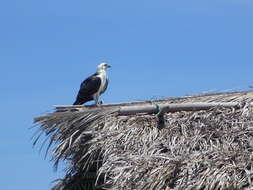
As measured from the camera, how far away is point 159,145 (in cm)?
687

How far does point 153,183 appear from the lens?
20.4 feet

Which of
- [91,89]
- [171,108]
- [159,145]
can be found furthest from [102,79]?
[159,145]

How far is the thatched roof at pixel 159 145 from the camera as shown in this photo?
6078 mm

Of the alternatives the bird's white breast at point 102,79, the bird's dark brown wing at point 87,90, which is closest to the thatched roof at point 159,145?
the bird's dark brown wing at point 87,90

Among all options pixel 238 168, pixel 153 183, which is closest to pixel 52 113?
pixel 153 183

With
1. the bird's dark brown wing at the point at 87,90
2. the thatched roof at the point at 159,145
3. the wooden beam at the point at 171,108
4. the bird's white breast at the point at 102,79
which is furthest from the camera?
the bird's white breast at the point at 102,79

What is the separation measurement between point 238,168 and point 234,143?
1.90 ft

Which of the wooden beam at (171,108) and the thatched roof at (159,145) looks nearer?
the thatched roof at (159,145)

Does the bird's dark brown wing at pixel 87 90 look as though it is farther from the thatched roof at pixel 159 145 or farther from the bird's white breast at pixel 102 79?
the thatched roof at pixel 159 145

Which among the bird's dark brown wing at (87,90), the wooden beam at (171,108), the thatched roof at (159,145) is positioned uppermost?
the bird's dark brown wing at (87,90)

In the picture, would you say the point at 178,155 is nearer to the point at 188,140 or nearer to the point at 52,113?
the point at 188,140

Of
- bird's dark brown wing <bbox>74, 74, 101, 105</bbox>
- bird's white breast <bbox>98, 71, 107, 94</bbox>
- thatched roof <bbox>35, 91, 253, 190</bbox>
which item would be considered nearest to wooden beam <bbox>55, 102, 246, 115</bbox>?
thatched roof <bbox>35, 91, 253, 190</bbox>

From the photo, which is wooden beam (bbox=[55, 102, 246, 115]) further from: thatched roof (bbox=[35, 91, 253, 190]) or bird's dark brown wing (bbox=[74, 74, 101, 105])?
bird's dark brown wing (bbox=[74, 74, 101, 105])

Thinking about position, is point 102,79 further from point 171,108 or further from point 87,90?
point 171,108
